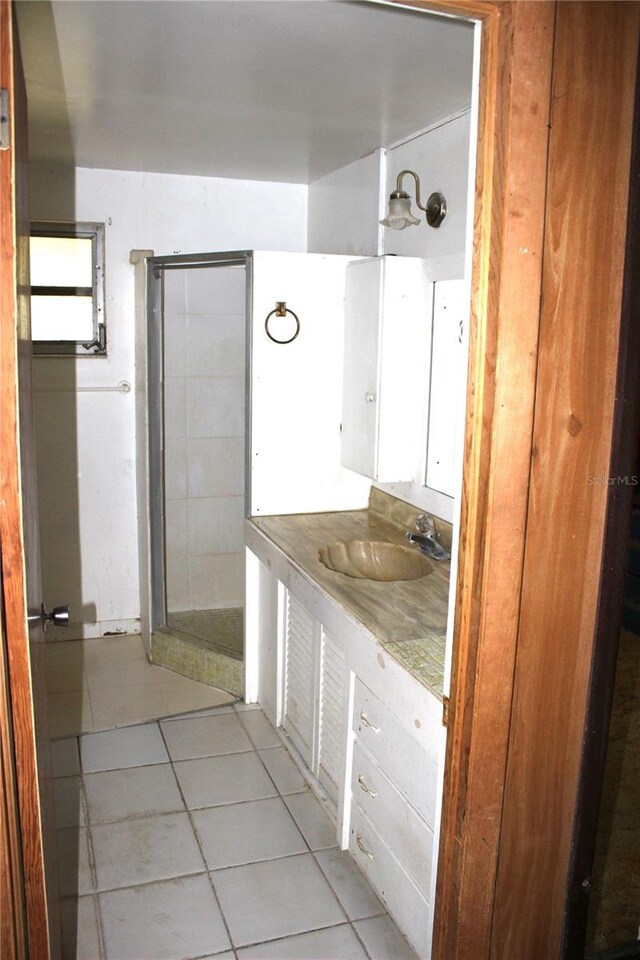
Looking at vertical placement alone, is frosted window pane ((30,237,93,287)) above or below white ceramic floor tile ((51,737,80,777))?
above

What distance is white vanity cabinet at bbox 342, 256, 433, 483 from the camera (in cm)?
310

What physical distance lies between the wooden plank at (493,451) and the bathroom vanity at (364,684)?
0.31 meters

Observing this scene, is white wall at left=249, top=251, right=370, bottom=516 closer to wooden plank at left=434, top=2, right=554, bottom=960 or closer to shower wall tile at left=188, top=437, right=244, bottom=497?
shower wall tile at left=188, top=437, right=244, bottom=497

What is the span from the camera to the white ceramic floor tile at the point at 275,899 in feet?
7.54

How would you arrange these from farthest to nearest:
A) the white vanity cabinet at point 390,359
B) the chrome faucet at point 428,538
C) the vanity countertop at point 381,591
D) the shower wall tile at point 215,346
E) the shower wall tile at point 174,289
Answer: the shower wall tile at point 215,346 → the shower wall tile at point 174,289 → the white vanity cabinet at point 390,359 → the chrome faucet at point 428,538 → the vanity countertop at point 381,591

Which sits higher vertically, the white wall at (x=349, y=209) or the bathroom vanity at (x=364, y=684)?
the white wall at (x=349, y=209)

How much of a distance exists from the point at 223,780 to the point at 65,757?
25.3 inches

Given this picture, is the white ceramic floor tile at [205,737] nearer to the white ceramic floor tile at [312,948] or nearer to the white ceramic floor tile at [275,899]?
the white ceramic floor tile at [275,899]

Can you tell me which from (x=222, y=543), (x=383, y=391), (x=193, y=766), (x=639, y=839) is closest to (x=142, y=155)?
(x=383, y=391)

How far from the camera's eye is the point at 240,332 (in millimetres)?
4359

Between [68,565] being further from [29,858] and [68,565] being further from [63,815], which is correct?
[29,858]

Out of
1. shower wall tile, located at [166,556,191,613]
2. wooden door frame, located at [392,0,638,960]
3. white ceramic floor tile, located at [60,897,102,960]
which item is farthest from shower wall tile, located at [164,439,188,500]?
wooden door frame, located at [392,0,638,960]

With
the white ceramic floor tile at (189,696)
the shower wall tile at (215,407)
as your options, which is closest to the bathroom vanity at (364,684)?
the white ceramic floor tile at (189,696)

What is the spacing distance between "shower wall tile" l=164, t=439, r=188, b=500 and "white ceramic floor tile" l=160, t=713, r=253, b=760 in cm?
132
